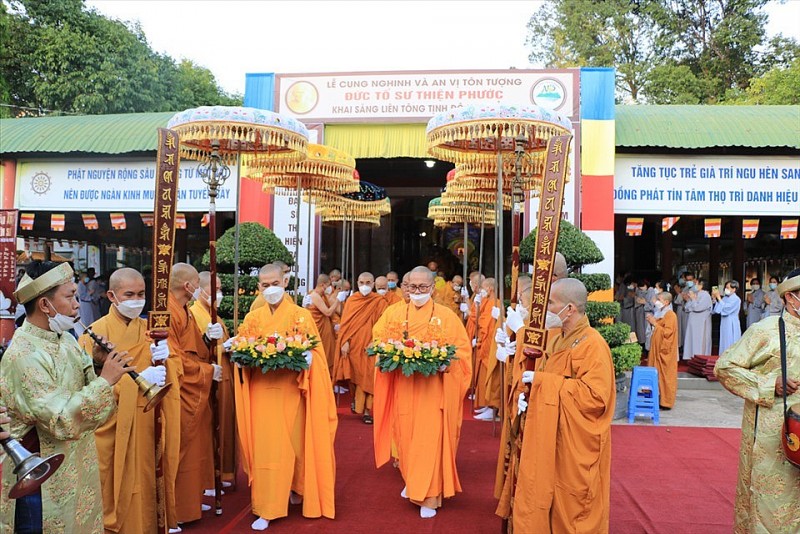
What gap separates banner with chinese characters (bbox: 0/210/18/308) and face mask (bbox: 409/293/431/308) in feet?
17.1

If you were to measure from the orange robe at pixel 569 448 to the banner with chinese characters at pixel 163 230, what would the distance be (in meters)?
2.39

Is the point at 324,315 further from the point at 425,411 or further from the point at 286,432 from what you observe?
the point at 286,432

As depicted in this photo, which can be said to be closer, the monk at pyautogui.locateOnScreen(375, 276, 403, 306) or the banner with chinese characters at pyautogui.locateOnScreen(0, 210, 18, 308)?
the banner with chinese characters at pyautogui.locateOnScreen(0, 210, 18, 308)

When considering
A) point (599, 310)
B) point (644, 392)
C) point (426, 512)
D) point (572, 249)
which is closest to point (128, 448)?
point (426, 512)

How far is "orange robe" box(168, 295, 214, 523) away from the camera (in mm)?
4605

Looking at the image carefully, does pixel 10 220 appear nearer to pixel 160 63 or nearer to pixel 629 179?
pixel 629 179

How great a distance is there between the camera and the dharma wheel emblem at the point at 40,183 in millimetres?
12711

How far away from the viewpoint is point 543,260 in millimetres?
3879

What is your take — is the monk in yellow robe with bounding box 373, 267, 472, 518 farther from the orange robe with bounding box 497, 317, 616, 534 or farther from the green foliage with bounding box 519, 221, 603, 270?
the green foliage with bounding box 519, 221, 603, 270

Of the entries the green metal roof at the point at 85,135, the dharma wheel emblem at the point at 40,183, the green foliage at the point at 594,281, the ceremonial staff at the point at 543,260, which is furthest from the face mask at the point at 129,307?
the dharma wheel emblem at the point at 40,183

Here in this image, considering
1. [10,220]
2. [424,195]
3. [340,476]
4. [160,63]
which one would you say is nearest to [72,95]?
[160,63]

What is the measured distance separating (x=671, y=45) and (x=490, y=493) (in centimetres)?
2568

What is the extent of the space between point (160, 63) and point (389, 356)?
25.3 metres

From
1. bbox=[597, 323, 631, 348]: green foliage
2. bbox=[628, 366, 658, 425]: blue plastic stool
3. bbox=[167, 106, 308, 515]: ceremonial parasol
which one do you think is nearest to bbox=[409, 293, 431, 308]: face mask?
bbox=[167, 106, 308, 515]: ceremonial parasol
